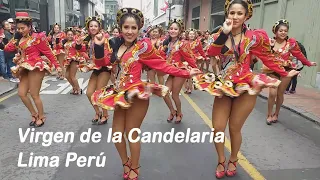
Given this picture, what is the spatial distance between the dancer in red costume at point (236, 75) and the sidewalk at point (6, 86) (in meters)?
7.27

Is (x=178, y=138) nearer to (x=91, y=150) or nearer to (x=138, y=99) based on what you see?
(x=91, y=150)

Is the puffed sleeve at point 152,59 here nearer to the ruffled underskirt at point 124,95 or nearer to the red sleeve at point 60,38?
the ruffled underskirt at point 124,95

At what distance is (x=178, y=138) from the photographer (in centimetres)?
550

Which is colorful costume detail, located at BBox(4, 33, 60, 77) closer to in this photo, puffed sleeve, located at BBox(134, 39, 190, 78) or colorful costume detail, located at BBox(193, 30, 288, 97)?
puffed sleeve, located at BBox(134, 39, 190, 78)

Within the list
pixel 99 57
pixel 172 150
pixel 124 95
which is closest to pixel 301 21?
pixel 172 150

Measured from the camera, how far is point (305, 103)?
28.0ft

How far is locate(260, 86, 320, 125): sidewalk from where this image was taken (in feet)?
23.9

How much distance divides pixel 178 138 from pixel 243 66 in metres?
2.12

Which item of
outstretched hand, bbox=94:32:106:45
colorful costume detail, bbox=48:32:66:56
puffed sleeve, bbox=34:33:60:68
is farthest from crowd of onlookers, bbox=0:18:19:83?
outstretched hand, bbox=94:32:106:45

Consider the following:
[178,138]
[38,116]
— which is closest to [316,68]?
[178,138]

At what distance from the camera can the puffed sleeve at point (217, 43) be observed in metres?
3.70

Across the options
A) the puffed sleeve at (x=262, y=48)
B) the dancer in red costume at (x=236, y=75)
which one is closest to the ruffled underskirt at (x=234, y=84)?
the dancer in red costume at (x=236, y=75)

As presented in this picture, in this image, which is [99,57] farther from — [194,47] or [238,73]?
[194,47]

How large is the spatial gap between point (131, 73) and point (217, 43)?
1059 mm
